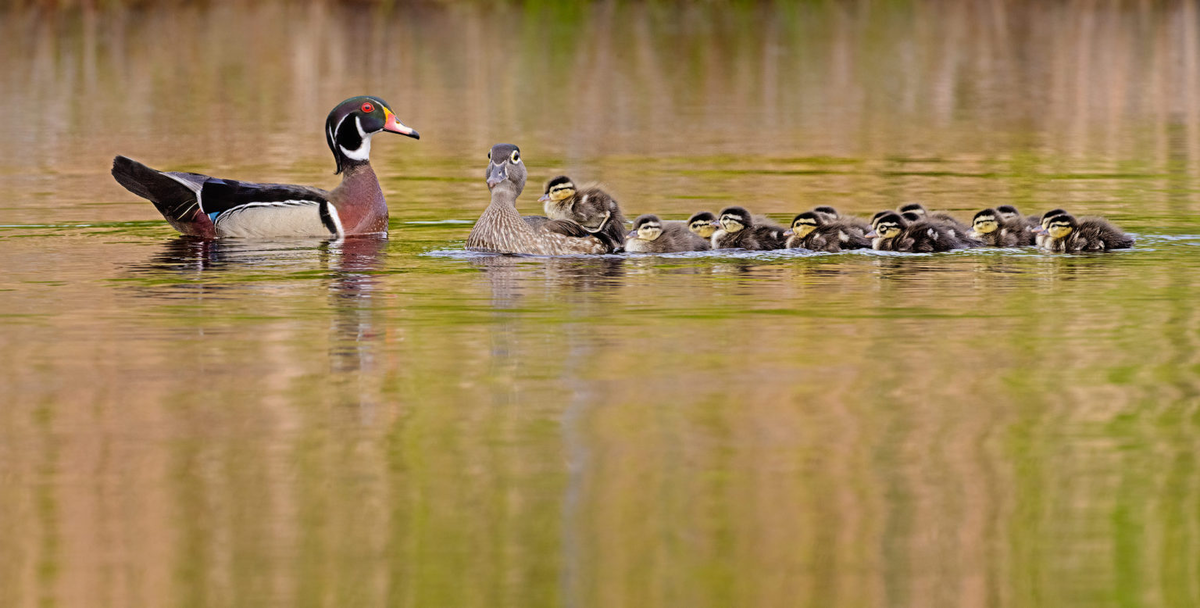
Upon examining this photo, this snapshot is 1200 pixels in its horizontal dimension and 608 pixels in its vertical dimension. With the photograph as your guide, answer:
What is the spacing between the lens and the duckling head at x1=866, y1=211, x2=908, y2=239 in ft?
40.8

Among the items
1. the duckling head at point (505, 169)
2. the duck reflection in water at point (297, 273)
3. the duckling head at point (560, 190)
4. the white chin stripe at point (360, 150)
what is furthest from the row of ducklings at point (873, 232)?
the white chin stripe at point (360, 150)

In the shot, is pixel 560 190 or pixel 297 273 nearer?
pixel 297 273

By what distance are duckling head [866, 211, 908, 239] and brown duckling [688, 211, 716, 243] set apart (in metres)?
1.09

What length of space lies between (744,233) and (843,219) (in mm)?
671

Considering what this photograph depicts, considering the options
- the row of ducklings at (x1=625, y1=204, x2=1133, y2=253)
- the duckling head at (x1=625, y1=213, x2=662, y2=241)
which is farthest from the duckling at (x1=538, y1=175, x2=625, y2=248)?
the duckling head at (x1=625, y1=213, x2=662, y2=241)

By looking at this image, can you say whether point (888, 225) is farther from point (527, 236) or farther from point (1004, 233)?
point (527, 236)

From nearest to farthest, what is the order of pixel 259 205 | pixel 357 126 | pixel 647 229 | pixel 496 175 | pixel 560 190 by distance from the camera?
pixel 647 229 → pixel 496 175 → pixel 560 190 → pixel 259 205 → pixel 357 126

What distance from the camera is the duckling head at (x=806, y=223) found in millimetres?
12375

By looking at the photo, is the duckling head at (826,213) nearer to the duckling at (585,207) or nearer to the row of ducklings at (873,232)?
the row of ducklings at (873,232)

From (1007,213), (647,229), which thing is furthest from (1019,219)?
(647,229)

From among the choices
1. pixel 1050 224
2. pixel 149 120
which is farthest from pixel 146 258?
pixel 149 120

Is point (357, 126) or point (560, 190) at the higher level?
point (357, 126)

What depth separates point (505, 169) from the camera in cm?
1313

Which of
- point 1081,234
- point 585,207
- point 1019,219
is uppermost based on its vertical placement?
point 585,207
